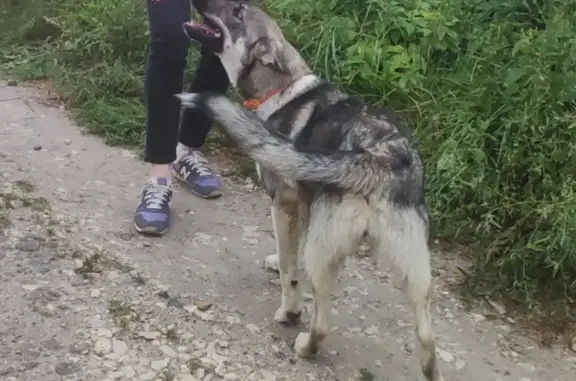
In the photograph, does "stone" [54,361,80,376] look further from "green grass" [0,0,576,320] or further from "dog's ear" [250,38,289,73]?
"green grass" [0,0,576,320]

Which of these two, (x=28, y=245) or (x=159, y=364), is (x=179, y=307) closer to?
(x=159, y=364)

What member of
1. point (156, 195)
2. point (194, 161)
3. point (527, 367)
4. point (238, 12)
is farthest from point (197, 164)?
point (527, 367)

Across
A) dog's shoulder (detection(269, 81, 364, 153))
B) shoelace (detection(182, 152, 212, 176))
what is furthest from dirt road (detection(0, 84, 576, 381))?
dog's shoulder (detection(269, 81, 364, 153))

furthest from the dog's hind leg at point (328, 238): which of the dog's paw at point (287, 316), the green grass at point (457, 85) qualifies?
the green grass at point (457, 85)

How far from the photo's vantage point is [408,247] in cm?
250

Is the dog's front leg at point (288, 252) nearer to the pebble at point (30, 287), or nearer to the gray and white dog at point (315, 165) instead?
the gray and white dog at point (315, 165)

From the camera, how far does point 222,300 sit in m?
3.10

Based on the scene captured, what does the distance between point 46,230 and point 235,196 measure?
0.97 meters

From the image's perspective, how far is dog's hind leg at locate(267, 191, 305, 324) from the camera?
2.85 meters

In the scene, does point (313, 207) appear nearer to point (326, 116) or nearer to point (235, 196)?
point (326, 116)

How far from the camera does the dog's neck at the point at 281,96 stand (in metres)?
2.89

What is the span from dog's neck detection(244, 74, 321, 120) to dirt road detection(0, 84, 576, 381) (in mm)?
738

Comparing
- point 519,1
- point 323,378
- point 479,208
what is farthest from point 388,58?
point 323,378

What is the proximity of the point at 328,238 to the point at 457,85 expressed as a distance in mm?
1922
